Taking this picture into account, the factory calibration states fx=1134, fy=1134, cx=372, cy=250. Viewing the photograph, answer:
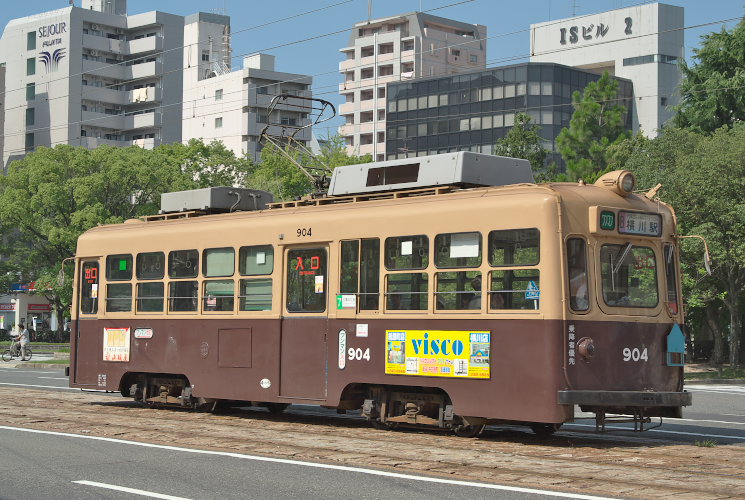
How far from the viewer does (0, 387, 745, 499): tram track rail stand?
981cm

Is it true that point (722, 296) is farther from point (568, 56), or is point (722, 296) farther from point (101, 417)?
point (568, 56)

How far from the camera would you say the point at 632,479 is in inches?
390

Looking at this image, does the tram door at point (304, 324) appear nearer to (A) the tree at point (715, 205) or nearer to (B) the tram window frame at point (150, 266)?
(B) the tram window frame at point (150, 266)

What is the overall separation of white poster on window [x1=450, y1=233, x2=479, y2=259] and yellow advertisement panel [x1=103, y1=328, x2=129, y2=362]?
688 centimetres

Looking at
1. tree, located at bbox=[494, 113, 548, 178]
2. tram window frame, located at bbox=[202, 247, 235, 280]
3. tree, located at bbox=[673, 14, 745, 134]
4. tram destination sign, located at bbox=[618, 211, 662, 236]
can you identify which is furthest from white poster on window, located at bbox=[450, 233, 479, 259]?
tree, located at bbox=[494, 113, 548, 178]

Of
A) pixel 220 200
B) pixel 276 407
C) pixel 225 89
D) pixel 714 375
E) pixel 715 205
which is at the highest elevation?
pixel 225 89

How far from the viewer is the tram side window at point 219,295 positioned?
1620 centimetres

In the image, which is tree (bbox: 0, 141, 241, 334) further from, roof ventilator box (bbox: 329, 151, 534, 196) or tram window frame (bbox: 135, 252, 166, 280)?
roof ventilator box (bbox: 329, 151, 534, 196)

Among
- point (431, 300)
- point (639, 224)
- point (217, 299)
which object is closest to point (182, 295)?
point (217, 299)

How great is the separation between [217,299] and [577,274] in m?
5.91

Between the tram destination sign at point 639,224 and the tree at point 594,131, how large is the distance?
130ft

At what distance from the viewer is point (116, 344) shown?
18234mm

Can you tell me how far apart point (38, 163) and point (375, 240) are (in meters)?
42.0

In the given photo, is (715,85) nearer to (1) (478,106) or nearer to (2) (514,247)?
(2) (514,247)
